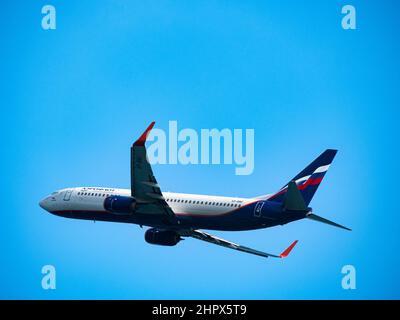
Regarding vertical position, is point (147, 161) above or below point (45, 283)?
above

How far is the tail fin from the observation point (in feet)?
301

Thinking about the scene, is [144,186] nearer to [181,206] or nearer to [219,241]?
[181,206]

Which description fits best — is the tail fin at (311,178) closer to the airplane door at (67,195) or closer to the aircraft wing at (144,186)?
the aircraft wing at (144,186)

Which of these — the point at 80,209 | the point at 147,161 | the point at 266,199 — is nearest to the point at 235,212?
the point at 266,199

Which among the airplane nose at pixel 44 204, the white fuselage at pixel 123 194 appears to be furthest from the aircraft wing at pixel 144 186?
the airplane nose at pixel 44 204

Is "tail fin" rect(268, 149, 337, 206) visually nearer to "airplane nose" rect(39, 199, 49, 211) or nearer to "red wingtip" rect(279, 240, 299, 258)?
"red wingtip" rect(279, 240, 299, 258)

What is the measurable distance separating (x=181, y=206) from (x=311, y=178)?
42.1 ft

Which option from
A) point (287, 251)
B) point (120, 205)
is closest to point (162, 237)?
point (120, 205)

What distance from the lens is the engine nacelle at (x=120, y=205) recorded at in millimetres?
93688

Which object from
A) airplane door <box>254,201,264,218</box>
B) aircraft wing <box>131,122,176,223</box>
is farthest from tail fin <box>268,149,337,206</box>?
aircraft wing <box>131,122,176,223</box>

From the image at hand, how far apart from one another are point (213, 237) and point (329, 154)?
53.6ft
